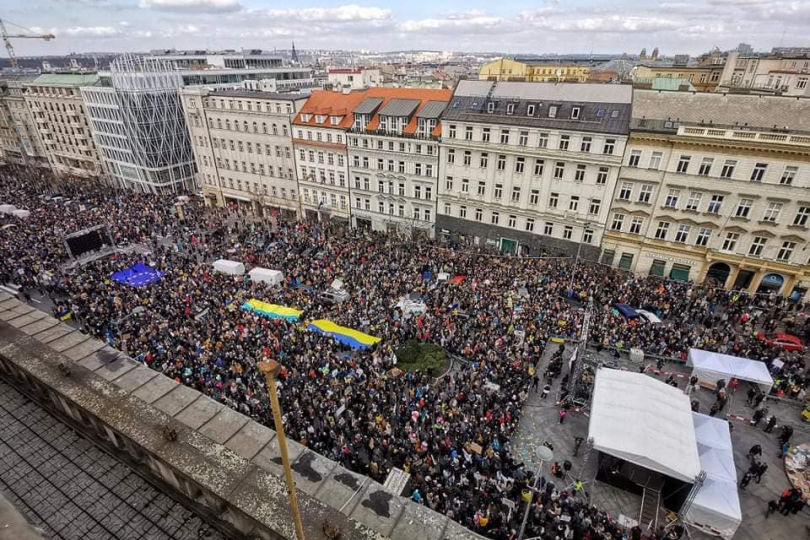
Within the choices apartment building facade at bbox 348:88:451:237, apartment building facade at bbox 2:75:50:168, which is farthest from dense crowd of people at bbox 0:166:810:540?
apartment building facade at bbox 2:75:50:168

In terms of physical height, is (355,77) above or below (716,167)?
above

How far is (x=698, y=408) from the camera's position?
77.2 feet

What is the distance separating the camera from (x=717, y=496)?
16703mm

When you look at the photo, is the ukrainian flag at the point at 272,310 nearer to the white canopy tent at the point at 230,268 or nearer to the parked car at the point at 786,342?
the white canopy tent at the point at 230,268

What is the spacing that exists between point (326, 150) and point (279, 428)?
45350 millimetres

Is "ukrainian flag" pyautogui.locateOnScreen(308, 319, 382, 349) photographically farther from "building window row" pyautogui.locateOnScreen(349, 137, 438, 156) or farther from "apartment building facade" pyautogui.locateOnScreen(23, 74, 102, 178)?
"apartment building facade" pyautogui.locateOnScreen(23, 74, 102, 178)

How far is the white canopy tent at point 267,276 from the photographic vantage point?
35500 millimetres

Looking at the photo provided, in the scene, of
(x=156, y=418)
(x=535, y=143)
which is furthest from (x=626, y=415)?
(x=535, y=143)

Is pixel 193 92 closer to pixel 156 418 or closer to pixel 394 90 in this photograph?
pixel 394 90

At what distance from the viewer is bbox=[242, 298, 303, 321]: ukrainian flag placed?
98.2 feet

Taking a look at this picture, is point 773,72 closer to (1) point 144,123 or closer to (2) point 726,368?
(2) point 726,368

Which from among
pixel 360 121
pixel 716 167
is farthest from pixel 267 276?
pixel 716 167

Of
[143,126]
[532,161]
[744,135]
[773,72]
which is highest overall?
[773,72]

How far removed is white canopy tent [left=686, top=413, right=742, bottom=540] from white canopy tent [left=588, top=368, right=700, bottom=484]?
107 cm
